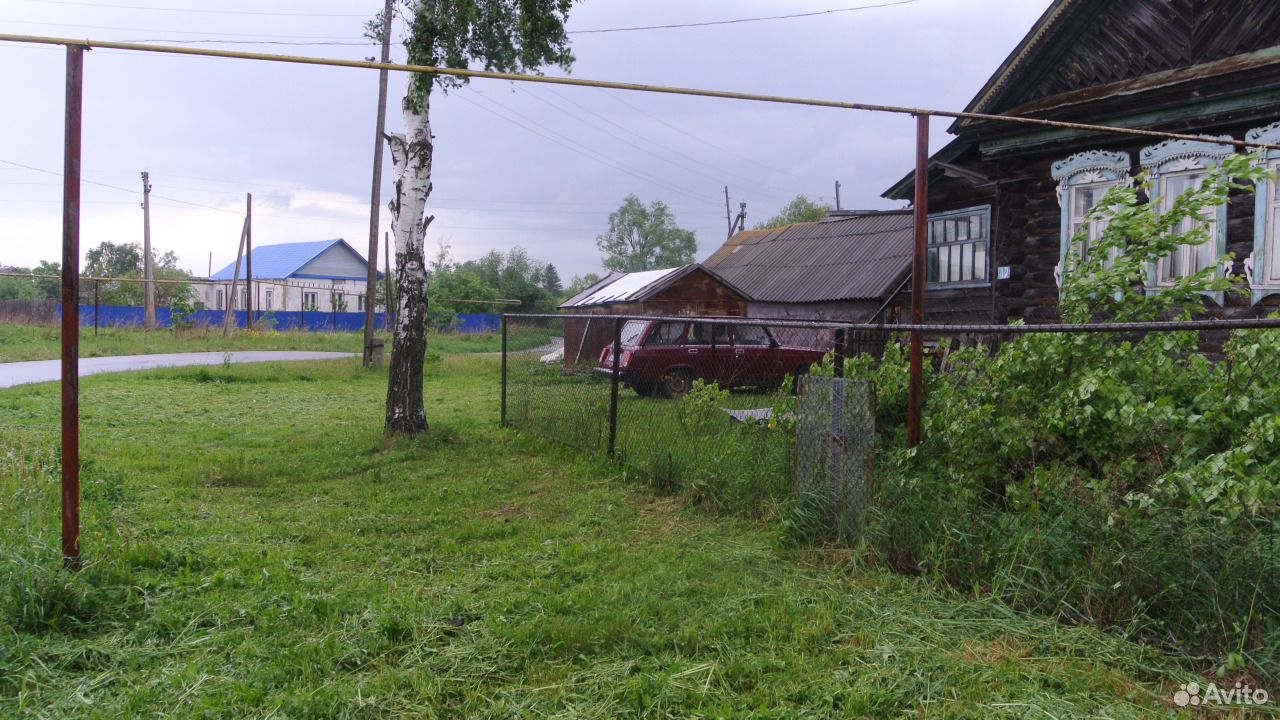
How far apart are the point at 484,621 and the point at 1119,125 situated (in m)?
9.73

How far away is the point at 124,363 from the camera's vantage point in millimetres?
18922

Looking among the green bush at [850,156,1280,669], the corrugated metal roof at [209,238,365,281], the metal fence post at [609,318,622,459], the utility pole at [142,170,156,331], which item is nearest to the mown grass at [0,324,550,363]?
the utility pole at [142,170,156,331]

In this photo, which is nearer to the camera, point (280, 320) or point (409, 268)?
point (409, 268)

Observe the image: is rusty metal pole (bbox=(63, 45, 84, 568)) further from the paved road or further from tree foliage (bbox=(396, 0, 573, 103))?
the paved road

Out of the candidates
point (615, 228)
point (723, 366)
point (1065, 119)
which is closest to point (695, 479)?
point (723, 366)

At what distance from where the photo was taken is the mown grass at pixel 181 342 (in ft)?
69.5

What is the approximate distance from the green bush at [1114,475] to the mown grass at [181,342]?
50.4 feet

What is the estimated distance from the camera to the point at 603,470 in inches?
286

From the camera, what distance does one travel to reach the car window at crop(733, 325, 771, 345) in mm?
12992

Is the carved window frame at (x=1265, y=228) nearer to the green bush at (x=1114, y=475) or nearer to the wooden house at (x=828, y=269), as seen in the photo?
the green bush at (x=1114, y=475)

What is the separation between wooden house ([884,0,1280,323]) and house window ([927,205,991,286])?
0.37 metres

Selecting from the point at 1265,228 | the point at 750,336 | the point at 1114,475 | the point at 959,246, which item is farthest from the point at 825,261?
the point at 1114,475

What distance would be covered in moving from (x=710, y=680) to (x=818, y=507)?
6.33ft

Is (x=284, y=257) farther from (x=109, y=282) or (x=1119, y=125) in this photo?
(x=1119, y=125)
